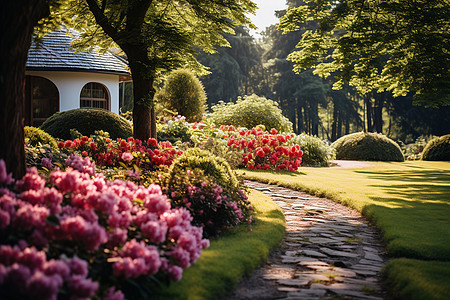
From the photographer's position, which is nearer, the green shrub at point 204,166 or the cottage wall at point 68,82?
the green shrub at point 204,166

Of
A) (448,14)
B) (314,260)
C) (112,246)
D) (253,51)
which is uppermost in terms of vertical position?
(253,51)

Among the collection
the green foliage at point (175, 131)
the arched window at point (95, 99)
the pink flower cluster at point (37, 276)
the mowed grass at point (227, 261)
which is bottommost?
the mowed grass at point (227, 261)

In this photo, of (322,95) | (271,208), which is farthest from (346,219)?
(322,95)

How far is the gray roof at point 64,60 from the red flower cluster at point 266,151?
23.9 feet

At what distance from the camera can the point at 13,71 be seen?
11.8 feet

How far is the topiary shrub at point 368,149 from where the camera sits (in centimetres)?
2402

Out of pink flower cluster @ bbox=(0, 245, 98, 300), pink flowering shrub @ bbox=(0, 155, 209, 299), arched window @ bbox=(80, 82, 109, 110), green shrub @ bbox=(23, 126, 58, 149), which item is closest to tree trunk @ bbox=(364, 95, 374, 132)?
arched window @ bbox=(80, 82, 109, 110)

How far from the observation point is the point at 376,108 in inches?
1647

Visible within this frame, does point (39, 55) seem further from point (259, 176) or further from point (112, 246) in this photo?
point (112, 246)

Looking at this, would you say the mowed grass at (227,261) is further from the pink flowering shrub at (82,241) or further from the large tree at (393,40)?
the large tree at (393,40)

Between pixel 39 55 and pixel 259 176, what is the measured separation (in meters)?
11.9

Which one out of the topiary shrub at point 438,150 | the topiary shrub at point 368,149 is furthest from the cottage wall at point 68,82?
the topiary shrub at point 438,150

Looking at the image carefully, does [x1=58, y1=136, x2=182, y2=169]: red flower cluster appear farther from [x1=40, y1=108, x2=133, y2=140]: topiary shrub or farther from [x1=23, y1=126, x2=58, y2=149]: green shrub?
[x1=40, y1=108, x2=133, y2=140]: topiary shrub

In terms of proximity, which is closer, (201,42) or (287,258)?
(287,258)
